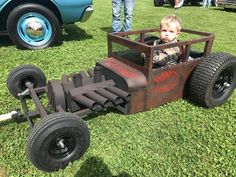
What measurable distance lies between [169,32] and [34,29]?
3.25 metres

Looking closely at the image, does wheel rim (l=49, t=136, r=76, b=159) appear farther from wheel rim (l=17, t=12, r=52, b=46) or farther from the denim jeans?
the denim jeans

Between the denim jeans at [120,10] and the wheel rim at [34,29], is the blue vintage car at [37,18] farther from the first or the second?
the denim jeans at [120,10]

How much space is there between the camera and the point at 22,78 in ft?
12.3

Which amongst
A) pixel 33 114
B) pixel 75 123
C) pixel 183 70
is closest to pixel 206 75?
pixel 183 70

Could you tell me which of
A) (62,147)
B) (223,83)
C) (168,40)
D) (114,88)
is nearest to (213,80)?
(223,83)

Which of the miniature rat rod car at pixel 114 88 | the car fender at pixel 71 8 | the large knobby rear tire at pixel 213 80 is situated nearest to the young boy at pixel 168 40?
the miniature rat rod car at pixel 114 88

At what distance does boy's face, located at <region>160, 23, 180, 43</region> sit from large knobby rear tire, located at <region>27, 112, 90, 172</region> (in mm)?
1849

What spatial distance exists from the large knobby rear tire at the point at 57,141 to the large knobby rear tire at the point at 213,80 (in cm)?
167

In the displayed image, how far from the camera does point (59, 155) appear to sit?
9.06ft

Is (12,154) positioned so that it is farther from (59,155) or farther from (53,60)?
(53,60)

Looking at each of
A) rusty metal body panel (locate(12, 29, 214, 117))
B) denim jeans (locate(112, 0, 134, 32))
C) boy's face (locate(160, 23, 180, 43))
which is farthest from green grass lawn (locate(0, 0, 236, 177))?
denim jeans (locate(112, 0, 134, 32))

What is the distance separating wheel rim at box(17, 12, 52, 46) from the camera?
5898 millimetres

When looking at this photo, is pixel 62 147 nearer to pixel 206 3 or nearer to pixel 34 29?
pixel 34 29

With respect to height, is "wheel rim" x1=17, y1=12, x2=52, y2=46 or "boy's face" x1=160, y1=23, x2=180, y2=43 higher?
"boy's face" x1=160, y1=23, x2=180, y2=43
